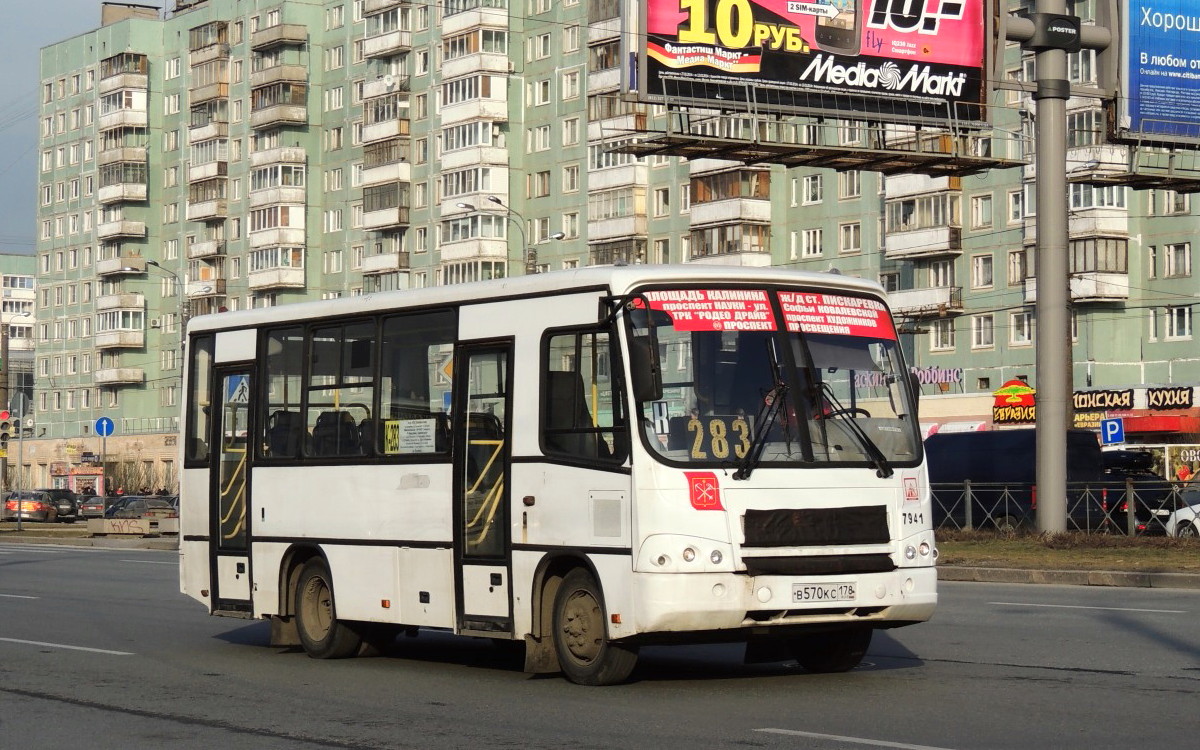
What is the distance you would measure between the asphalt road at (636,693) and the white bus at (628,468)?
0.50 metres

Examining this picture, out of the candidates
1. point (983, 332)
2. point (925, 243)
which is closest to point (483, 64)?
point (925, 243)

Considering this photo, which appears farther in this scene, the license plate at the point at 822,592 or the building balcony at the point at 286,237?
the building balcony at the point at 286,237

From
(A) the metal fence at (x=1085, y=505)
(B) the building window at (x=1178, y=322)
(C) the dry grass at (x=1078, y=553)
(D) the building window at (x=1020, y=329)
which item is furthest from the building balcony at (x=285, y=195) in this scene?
(C) the dry grass at (x=1078, y=553)

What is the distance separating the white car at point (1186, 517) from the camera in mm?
33156

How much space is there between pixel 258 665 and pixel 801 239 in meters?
66.5

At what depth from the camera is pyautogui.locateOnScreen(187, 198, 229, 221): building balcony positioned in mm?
108938

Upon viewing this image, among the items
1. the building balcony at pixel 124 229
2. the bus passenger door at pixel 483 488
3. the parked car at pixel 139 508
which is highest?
the building balcony at pixel 124 229

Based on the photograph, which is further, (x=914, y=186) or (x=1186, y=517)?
(x=914, y=186)

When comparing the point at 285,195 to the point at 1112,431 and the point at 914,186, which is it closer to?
the point at 914,186

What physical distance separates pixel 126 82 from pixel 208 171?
1038 cm

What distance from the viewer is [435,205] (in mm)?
94438

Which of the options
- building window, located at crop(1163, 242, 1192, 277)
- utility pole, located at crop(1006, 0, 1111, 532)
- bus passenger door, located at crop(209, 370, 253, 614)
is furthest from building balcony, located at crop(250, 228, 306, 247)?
bus passenger door, located at crop(209, 370, 253, 614)

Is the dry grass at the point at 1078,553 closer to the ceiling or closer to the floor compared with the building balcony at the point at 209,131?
closer to the floor

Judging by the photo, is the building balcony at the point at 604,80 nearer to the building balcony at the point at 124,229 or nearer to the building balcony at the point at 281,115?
the building balcony at the point at 281,115
